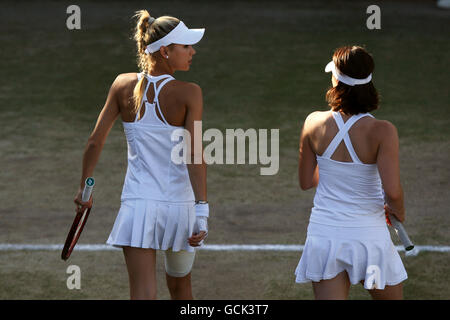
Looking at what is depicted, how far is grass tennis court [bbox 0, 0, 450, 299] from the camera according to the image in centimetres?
686

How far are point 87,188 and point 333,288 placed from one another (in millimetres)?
1494

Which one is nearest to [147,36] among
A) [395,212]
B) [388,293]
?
[395,212]

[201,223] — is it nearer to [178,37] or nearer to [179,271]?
[179,271]

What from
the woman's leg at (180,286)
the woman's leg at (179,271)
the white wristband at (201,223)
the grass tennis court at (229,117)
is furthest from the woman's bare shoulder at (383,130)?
the grass tennis court at (229,117)

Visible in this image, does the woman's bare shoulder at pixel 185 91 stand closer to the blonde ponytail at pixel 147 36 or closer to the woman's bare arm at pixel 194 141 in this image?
the woman's bare arm at pixel 194 141

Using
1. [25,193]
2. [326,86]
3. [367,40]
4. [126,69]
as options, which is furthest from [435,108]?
[25,193]

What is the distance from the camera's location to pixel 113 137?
1095 centimetres

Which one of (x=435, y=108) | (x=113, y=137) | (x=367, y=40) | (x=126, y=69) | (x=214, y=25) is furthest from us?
(x=214, y=25)

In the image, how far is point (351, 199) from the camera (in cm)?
423

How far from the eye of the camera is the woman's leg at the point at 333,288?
4.21 meters

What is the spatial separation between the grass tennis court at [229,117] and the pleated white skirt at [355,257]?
216 cm

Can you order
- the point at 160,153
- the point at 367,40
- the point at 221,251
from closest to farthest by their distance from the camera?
the point at 160,153 → the point at 221,251 → the point at 367,40
